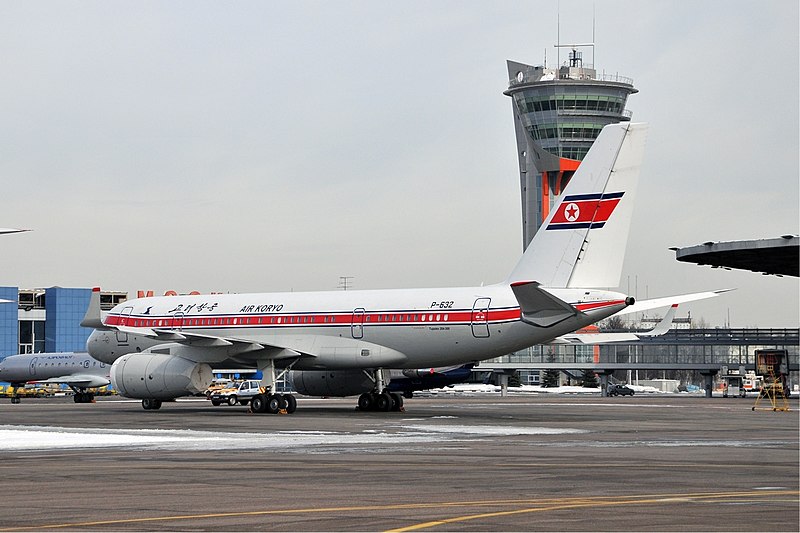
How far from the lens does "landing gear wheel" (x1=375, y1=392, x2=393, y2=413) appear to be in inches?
1839

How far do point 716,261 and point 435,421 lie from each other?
22648mm

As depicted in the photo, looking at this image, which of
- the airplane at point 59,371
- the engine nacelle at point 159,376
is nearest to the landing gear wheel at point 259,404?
the engine nacelle at point 159,376

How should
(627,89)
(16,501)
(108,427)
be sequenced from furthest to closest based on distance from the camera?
(627,89), (108,427), (16,501)

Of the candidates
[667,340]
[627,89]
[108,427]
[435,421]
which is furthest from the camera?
[627,89]

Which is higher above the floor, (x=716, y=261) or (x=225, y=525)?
(x=716, y=261)

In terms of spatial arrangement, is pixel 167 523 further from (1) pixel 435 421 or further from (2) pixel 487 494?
(1) pixel 435 421

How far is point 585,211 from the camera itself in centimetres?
→ 4169

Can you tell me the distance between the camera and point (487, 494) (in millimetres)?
16016

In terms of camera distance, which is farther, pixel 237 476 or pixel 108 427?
pixel 108 427

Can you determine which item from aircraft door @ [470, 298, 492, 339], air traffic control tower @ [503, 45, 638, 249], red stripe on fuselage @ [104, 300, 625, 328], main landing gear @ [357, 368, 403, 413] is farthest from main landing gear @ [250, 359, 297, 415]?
air traffic control tower @ [503, 45, 638, 249]

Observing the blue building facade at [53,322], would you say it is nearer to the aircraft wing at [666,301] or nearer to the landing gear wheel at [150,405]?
the landing gear wheel at [150,405]

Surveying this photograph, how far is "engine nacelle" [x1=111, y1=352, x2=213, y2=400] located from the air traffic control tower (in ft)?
402

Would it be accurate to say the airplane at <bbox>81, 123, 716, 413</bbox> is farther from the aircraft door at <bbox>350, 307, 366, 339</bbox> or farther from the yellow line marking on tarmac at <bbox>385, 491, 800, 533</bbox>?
the yellow line marking on tarmac at <bbox>385, 491, 800, 533</bbox>

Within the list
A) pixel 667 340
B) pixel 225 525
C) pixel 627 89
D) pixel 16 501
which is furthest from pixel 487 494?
pixel 627 89
